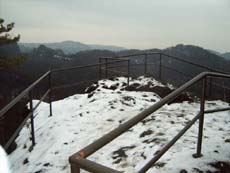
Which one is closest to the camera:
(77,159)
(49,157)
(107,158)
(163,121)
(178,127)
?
(77,159)

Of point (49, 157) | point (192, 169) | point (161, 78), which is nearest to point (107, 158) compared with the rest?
point (49, 157)

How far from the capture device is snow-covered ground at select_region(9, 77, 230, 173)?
3739mm

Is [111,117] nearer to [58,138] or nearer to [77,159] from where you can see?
[58,138]

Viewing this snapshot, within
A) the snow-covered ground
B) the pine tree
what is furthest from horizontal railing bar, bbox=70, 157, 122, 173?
the pine tree

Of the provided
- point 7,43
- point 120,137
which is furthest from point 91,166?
point 7,43

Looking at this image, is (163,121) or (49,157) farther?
(163,121)

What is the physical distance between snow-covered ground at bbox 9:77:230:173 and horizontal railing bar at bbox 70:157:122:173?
2.13 metres

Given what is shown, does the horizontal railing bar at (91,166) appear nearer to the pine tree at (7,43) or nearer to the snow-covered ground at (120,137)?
the snow-covered ground at (120,137)

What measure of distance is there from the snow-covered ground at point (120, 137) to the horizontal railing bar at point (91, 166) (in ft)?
6.97

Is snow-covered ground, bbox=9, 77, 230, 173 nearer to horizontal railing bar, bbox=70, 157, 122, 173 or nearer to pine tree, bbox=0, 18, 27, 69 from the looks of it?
horizontal railing bar, bbox=70, 157, 122, 173

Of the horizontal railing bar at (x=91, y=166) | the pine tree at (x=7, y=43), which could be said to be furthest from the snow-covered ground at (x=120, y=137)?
the pine tree at (x=7, y=43)

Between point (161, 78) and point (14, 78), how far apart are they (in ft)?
167

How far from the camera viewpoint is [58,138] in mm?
5301

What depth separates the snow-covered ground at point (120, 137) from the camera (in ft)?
12.3
